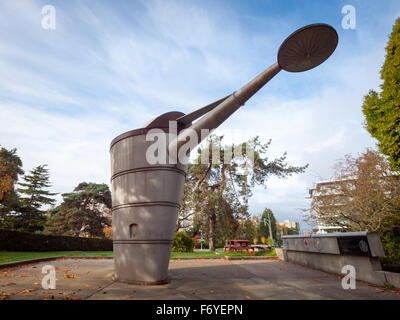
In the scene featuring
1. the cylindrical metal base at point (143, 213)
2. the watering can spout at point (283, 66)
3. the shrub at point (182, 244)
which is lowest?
the shrub at point (182, 244)

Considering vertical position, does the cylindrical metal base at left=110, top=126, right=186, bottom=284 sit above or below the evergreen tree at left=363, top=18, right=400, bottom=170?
below

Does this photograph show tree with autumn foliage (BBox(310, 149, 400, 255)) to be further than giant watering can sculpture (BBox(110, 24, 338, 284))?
Yes

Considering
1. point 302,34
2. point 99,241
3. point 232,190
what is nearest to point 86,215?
point 99,241

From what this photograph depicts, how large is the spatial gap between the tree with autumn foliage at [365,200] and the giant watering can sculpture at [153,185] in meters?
7.58

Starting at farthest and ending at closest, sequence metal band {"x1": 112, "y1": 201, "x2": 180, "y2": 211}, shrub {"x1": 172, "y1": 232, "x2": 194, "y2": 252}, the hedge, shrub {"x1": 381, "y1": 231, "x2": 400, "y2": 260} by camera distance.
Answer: shrub {"x1": 172, "y1": 232, "x2": 194, "y2": 252} < the hedge < shrub {"x1": 381, "y1": 231, "x2": 400, "y2": 260} < metal band {"x1": 112, "y1": 201, "x2": 180, "y2": 211}

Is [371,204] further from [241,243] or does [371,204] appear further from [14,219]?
[14,219]

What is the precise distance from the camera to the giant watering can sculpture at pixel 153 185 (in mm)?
5352

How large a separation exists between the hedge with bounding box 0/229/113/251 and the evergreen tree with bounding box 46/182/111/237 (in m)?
9.95

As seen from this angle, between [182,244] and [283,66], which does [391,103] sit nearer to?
[283,66]

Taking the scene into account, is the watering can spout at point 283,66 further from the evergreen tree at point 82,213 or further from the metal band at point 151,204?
the evergreen tree at point 82,213

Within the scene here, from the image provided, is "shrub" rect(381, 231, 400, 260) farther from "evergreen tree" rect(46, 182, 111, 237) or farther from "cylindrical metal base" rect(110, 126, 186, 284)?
"evergreen tree" rect(46, 182, 111, 237)

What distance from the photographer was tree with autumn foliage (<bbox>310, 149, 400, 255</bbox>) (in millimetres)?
9172

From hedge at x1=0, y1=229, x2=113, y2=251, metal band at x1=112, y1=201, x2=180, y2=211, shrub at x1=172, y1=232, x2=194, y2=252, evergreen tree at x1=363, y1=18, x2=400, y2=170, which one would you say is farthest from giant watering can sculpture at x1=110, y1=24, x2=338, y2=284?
hedge at x1=0, y1=229, x2=113, y2=251

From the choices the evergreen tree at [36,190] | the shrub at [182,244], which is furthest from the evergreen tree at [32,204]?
the shrub at [182,244]
